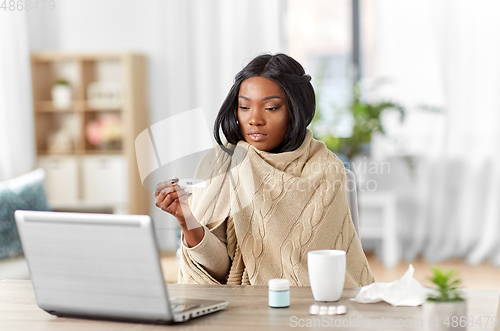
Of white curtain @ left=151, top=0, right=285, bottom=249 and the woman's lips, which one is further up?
white curtain @ left=151, top=0, right=285, bottom=249

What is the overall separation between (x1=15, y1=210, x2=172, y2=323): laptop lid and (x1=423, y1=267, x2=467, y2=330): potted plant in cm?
39

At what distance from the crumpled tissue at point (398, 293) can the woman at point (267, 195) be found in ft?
1.15

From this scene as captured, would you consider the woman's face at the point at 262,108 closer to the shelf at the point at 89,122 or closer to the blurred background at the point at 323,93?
the blurred background at the point at 323,93

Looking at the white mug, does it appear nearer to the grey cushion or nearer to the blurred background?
the grey cushion

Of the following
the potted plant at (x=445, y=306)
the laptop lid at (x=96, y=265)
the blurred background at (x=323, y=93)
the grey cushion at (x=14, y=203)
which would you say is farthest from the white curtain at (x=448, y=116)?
the laptop lid at (x=96, y=265)

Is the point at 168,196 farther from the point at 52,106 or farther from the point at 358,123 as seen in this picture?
the point at 52,106

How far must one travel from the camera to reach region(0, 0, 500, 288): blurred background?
3.94 metres

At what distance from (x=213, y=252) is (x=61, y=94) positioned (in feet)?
11.1

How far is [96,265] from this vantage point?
89 cm

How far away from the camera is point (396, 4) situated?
401 centimetres

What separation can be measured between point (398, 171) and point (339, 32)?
1175mm

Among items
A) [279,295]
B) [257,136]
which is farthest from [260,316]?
[257,136]

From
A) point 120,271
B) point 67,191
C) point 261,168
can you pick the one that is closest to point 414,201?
point 67,191

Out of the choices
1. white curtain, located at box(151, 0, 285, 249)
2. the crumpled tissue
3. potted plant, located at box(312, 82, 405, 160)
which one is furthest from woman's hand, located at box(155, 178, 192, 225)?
white curtain, located at box(151, 0, 285, 249)
